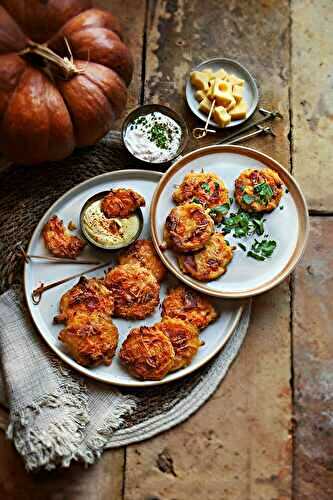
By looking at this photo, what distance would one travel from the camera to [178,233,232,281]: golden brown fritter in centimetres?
374

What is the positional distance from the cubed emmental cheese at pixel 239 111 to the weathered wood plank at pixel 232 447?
5.12 ft

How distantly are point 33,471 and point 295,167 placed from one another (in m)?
2.70

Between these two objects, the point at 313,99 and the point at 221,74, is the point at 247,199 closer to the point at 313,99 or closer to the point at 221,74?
the point at 221,74

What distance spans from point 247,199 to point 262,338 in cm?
92

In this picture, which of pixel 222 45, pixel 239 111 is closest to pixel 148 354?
pixel 239 111

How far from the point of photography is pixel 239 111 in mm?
4250

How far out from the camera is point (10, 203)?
398 centimetres

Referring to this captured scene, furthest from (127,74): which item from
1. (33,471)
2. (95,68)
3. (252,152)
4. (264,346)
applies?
(33,471)

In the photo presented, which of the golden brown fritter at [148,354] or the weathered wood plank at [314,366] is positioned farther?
the weathered wood plank at [314,366]

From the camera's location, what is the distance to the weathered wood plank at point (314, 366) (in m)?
3.79

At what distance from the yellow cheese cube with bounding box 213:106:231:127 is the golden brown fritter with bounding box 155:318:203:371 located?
1.46m

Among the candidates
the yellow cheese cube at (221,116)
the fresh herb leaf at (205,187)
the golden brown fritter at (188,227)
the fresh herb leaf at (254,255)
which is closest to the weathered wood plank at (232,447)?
the fresh herb leaf at (254,255)

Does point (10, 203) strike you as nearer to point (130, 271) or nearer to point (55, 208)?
point (55, 208)

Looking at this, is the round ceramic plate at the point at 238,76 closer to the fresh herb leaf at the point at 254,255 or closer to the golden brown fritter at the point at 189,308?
the fresh herb leaf at the point at 254,255
